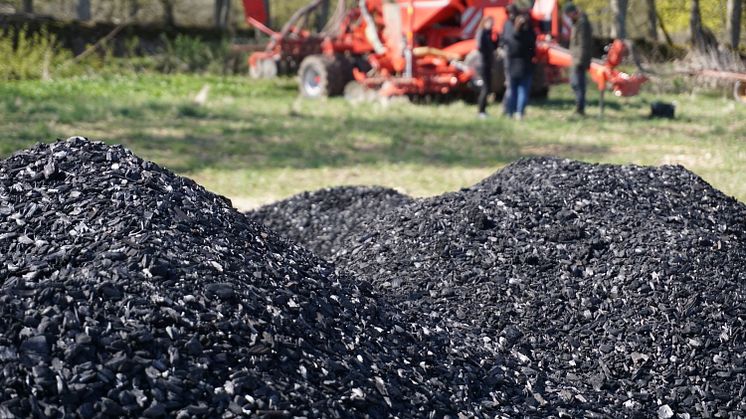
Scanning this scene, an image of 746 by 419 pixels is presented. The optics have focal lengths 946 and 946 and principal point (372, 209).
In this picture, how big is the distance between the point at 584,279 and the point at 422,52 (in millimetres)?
11328

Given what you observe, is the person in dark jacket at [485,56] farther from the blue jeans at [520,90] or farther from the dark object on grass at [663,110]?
the dark object on grass at [663,110]

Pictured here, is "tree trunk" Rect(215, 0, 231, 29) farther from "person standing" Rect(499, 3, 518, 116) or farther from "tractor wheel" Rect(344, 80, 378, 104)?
A: "person standing" Rect(499, 3, 518, 116)

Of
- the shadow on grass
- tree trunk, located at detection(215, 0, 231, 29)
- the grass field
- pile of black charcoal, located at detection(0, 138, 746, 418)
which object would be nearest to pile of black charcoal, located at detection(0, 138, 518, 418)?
pile of black charcoal, located at detection(0, 138, 746, 418)

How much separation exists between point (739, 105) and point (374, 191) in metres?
11.3

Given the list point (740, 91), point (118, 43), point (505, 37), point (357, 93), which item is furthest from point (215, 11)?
point (505, 37)

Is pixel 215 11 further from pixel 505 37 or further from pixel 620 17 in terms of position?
pixel 505 37

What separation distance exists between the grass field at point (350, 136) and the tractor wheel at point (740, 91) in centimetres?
66

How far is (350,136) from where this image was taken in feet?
39.3

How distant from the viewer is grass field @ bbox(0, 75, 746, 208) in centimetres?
957

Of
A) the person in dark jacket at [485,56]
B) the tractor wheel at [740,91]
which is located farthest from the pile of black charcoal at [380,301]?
the tractor wheel at [740,91]

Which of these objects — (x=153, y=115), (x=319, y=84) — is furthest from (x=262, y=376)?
(x=319, y=84)

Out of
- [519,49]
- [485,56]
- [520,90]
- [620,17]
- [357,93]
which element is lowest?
[357,93]

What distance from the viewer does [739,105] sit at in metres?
16.1

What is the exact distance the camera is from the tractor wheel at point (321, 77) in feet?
53.9
